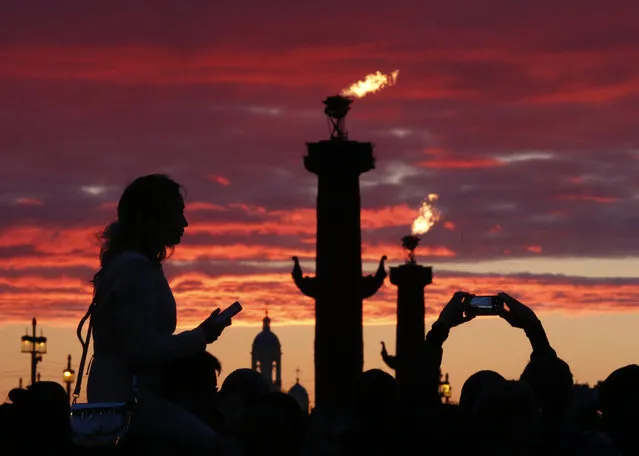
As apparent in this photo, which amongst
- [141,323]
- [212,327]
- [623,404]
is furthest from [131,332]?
[623,404]

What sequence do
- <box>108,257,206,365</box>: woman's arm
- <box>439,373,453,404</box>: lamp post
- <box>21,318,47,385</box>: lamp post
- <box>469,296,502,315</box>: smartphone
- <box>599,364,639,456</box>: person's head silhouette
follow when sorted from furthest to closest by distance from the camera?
<box>439,373,453,404</box>: lamp post, <box>21,318,47,385</box>: lamp post, <box>469,296,502,315</box>: smartphone, <box>108,257,206,365</box>: woman's arm, <box>599,364,639,456</box>: person's head silhouette

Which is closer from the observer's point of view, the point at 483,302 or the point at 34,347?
the point at 483,302

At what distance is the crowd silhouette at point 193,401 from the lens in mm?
8117

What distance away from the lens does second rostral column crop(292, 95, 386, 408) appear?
66.1 meters

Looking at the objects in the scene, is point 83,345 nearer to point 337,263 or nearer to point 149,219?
point 149,219

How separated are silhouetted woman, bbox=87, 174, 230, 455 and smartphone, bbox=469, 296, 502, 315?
1791 mm

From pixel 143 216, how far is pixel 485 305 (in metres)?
2.24

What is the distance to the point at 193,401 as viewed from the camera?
8.89 m

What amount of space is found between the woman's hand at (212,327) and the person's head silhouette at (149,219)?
394mm

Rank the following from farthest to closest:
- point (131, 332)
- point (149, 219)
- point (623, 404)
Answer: point (149, 219)
point (131, 332)
point (623, 404)

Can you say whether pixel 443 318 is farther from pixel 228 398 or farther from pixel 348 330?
pixel 348 330

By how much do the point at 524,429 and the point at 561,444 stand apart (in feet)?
3.24

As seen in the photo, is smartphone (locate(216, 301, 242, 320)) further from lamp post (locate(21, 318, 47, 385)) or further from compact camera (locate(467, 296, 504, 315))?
lamp post (locate(21, 318, 47, 385))

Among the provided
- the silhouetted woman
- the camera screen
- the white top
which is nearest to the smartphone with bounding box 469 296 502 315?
the camera screen
